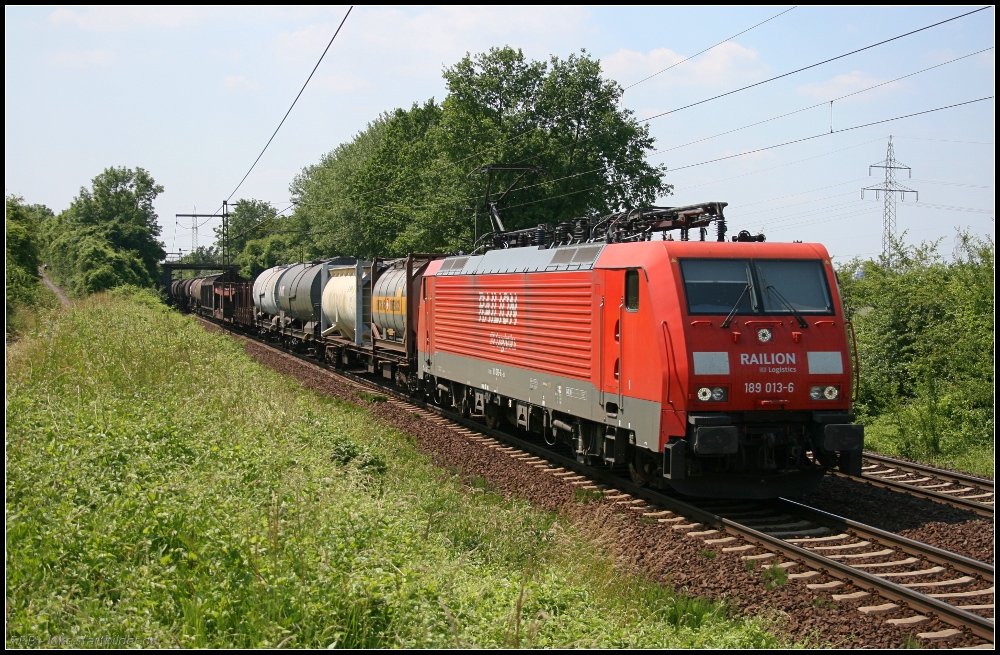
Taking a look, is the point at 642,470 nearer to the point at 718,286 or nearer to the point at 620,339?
the point at 620,339

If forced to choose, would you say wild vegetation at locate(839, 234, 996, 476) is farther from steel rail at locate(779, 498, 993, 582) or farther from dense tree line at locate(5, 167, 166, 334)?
dense tree line at locate(5, 167, 166, 334)

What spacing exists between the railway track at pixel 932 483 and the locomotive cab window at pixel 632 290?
3854 millimetres

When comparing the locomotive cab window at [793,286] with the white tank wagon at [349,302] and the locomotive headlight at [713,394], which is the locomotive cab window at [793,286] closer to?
the locomotive headlight at [713,394]

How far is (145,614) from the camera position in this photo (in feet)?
17.7

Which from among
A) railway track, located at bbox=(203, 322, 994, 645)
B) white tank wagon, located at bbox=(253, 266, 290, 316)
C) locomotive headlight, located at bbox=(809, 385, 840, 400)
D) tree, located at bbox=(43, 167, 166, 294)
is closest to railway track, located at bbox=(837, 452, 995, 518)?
locomotive headlight, located at bbox=(809, 385, 840, 400)

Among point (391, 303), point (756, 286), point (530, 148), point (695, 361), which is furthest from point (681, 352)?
point (530, 148)

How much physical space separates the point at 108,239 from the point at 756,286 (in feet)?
182

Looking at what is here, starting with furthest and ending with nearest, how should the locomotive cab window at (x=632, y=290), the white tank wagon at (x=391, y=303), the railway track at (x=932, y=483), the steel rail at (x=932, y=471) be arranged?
the white tank wagon at (x=391, y=303)
the steel rail at (x=932, y=471)
the railway track at (x=932, y=483)
the locomotive cab window at (x=632, y=290)

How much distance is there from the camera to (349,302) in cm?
2580

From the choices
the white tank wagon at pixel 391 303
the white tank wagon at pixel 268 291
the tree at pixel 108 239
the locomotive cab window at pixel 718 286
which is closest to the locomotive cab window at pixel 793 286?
the locomotive cab window at pixel 718 286

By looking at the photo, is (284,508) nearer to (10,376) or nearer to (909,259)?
(10,376)

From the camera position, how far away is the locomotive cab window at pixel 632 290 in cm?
1052

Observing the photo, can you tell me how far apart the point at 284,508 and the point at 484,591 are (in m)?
2.01

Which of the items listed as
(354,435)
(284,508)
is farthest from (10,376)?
(284,508)
